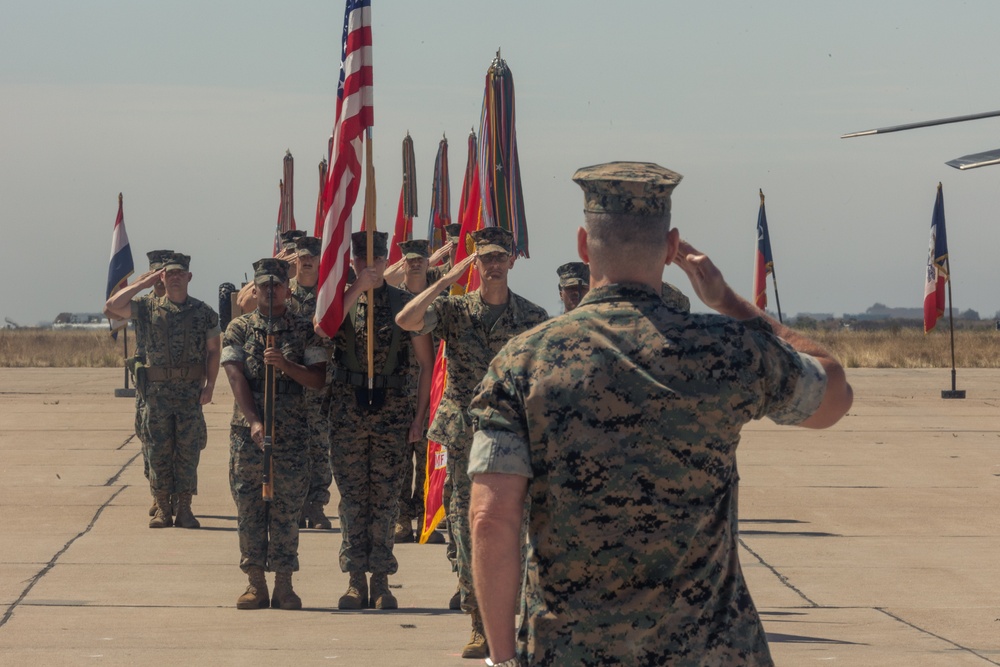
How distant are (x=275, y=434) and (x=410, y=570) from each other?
1617mm

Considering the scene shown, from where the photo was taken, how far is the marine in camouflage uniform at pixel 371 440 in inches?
308

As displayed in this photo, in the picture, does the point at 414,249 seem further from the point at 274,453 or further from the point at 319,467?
the point at 319,467

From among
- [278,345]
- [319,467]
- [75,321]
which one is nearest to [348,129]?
[278,345]

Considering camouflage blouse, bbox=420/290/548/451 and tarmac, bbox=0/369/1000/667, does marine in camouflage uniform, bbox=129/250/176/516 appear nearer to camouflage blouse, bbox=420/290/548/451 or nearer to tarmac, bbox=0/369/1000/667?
tarmac, bbox=0/369/1000/667

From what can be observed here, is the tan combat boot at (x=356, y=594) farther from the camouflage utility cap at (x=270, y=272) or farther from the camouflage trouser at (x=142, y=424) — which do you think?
the camouflage trouser at (x=142, y=424)

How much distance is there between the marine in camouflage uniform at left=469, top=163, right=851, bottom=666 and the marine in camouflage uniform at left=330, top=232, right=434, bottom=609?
4.53 metres

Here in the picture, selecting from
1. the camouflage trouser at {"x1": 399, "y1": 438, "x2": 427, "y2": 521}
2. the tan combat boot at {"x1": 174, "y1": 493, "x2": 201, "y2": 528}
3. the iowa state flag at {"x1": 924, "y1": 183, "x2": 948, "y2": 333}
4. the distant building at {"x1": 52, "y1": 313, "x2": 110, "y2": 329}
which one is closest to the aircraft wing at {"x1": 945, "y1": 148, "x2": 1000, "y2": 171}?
the camouflage trouser at {"x1": 399, "y1": 438, "x2": 427, "y2": 521}

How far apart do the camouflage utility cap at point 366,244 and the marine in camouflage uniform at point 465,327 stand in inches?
36.9

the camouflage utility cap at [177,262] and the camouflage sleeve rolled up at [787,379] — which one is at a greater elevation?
the camouflage utility cap at [177,262]

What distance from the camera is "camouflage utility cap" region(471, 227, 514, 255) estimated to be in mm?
7266

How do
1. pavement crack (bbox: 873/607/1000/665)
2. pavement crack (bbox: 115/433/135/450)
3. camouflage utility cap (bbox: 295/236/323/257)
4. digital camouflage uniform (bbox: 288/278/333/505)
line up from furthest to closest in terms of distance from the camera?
pavement crack (bbox: 115/433/135/450) → camouflage utility cap (bbox: 295/236/323/257) → digital camouflage uniform (bbox: 288/278/333/505) → pavement crack (bbox: 873/607/1000/665)

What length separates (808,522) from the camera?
1106cm

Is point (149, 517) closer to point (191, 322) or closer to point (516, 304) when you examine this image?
point (191, 322)

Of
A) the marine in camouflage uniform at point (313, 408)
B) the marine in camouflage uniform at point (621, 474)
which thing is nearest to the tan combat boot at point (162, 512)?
the marine in camouflage uniform at point (313, 408)
